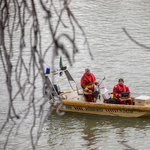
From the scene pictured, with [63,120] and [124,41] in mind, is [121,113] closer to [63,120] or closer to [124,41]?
[63,120]

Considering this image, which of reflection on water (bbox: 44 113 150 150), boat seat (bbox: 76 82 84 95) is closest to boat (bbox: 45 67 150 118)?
boat seat (bbox: 76 82 84 95)

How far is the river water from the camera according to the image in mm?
8758

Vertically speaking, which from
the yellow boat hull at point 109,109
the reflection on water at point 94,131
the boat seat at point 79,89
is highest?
the boat seat at point 79,89

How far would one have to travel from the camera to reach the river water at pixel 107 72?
8758 mm

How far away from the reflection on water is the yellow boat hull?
15 centimetres

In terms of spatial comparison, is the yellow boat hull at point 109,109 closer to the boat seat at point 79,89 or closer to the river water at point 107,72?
the river water at point 107,72

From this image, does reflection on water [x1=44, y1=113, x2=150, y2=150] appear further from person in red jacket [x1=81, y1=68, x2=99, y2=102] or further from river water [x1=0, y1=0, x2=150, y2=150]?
person in red jacket [x1=81, y1=68, x2=99, y2=102]

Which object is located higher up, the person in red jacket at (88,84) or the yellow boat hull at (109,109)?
the person in red jacket at (88,84)

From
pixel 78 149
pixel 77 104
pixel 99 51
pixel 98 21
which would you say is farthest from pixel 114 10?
pixel 78 149

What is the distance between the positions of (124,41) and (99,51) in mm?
2590

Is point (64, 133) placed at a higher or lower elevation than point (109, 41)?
lower

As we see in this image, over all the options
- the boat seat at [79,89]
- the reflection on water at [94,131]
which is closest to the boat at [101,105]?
the boat seat at [79,89]

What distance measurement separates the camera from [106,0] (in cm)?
3272

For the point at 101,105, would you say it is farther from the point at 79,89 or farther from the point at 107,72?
the point at 107,72
